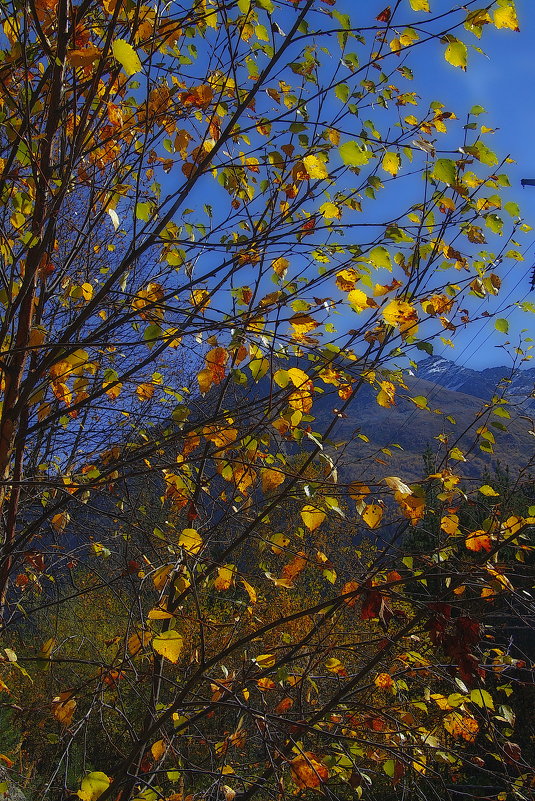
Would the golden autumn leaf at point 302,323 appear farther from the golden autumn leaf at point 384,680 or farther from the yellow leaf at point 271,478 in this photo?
the golden autumn leaf at point 384,680

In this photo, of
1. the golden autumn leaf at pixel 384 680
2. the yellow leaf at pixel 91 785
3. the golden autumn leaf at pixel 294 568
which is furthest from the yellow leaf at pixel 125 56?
the golden autumn leaf at pixel 384 680

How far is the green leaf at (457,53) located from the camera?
1.43m

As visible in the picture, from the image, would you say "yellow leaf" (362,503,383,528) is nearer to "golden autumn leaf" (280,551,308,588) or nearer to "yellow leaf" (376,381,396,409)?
"golden autumn leaf" (280,551,308,588)

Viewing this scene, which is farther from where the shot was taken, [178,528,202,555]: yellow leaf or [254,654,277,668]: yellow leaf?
[254,654,277,668]: yellow leaf

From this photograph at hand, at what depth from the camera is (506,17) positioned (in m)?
1.46

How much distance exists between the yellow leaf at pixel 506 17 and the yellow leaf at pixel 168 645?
179 cm

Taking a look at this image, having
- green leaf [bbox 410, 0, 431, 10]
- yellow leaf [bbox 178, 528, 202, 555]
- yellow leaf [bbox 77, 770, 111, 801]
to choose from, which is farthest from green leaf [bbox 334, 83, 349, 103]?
yellow leaf [bbox 77, 770, 111, 801]

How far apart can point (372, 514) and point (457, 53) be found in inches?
50.6

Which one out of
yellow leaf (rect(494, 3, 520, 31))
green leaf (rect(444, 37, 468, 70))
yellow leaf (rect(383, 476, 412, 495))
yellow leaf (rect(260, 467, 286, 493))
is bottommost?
yellow leaf (rect(383, 476, 412, 495))

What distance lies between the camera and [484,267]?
2344mm

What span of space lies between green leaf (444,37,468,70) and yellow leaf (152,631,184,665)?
163 cm

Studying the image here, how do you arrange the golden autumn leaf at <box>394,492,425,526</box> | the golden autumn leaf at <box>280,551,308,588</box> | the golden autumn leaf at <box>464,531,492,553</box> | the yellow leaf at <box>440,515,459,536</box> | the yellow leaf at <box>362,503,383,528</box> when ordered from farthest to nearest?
the yellow leaf at <box>440,515,459,536</box>, the golden autumn leaf at <box>280,551,308,588</box>, the golden autumn leaf at <box>464,531,492,553</box>, the yellow leaf at <box>362,503,383,528</box>, the golden autumn leaf at <box>394,492,425,526</box>

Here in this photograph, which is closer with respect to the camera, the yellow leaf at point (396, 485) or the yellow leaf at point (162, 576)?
the yellow leaf at point (396, 485)

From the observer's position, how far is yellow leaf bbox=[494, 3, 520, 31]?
145 centimetres
